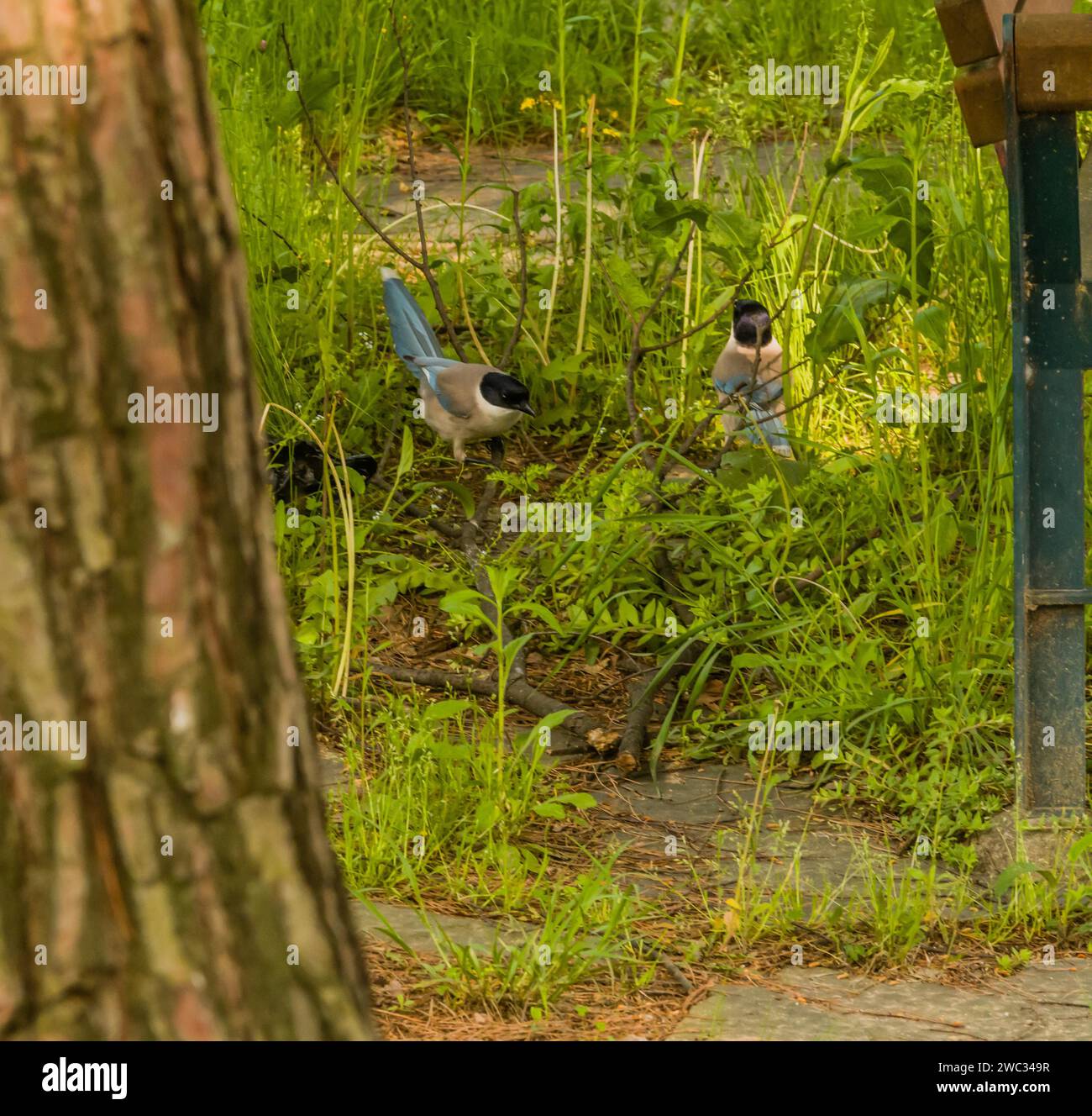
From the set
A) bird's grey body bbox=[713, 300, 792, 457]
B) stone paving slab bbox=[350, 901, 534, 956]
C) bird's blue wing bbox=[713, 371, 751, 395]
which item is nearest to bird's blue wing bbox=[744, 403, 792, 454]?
bird's grey body bbox=[713, 300, 792, 457]

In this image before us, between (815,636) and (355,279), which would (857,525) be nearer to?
(815,636)

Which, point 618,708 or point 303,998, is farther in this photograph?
point 618,708

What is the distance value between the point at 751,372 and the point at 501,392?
69 cm

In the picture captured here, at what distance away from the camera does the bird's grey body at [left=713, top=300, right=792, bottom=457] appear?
176 inches

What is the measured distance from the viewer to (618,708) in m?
3.80

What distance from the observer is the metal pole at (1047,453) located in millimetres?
2924

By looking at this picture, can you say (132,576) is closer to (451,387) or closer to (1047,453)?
(1047,453)

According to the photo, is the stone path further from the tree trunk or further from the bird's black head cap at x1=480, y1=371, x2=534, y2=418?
the bird's black head cap at x1=480, y1=371, x2=534, y2=418

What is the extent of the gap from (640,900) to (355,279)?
298cm

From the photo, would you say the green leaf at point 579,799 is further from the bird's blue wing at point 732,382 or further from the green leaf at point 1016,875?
the bird's blue wing at point 732,382

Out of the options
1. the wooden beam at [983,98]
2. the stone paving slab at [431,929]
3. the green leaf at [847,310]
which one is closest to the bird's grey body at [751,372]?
the green leaf at [847,310]

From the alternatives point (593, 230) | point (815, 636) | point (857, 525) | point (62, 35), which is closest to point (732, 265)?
point (593, 230)

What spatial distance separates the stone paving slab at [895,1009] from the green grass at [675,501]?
10 centimetres

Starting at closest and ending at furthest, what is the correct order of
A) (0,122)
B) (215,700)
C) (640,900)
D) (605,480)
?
(0,122) → (215,700) → (640,900) → (605,480)
